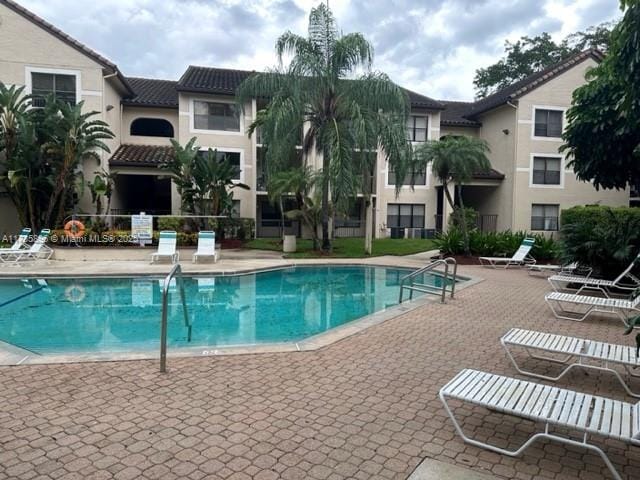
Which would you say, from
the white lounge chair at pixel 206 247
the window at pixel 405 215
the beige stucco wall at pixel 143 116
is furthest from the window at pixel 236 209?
the window at pixel 405 215

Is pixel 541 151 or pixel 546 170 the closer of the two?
pixel 541 151

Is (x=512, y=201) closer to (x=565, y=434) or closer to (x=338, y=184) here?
(x=338, y=184)

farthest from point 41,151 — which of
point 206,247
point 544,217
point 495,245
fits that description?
point 544,217

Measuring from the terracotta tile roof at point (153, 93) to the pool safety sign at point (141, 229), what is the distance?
10.1 meters

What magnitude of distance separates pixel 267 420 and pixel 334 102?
15.5 meters

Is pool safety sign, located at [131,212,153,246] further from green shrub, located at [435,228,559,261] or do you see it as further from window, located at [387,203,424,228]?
window, located at [387,203,424,228]

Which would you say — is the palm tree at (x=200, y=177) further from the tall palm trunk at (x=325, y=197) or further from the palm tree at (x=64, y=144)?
the tall palm trunk at (x=325, y=197)

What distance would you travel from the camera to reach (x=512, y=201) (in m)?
27.5

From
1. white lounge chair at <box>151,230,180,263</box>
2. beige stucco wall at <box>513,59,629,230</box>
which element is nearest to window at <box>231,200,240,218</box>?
white lounge chair at <box>151,230,180,263</box>

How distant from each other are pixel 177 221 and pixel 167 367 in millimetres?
14714

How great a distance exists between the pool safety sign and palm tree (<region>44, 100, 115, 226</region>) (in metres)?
3.74

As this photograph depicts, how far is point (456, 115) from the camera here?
32438 millimetres

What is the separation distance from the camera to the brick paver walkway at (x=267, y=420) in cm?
327

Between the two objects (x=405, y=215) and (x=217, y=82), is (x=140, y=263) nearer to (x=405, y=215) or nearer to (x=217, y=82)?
(x=217, y=82)
